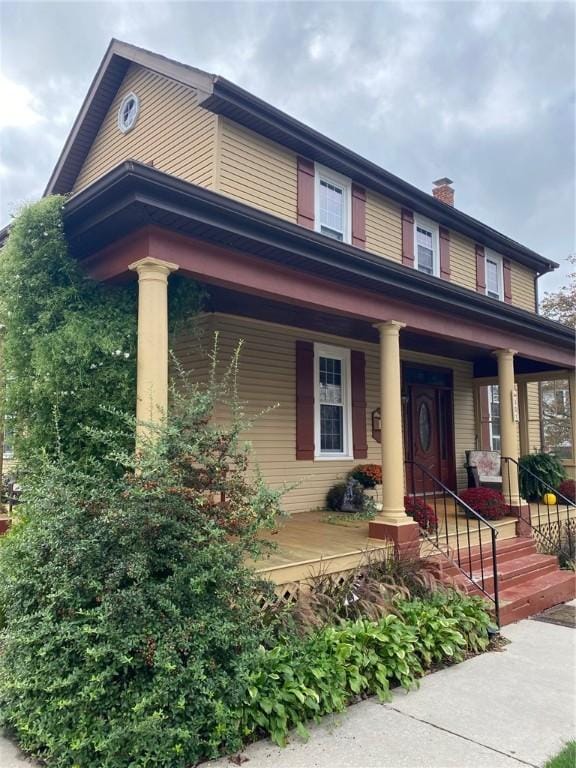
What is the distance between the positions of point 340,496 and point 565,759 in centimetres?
582

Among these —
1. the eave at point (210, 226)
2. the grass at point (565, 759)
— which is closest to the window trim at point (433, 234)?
the eave at point (210, 226)

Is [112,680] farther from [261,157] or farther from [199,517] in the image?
[261,157]

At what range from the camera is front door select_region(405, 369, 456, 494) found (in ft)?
36.8

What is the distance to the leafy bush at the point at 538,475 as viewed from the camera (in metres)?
11.0

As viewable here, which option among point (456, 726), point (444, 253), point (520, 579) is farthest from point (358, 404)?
point (456, 726)

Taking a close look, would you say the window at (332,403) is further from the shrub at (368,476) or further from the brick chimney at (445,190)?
the brick chimney at (445,190)

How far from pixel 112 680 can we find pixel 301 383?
5974 mm

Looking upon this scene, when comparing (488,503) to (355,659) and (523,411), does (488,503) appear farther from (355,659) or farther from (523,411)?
(523,411)

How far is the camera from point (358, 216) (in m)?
9.48

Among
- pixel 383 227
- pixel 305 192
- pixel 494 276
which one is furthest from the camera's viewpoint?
pixel 494 276

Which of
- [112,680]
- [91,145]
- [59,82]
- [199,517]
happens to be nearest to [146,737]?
[112,680]

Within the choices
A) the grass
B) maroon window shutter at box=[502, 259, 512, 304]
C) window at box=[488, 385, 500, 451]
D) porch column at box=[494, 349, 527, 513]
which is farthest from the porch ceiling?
the grass

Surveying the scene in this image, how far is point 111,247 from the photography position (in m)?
5.10

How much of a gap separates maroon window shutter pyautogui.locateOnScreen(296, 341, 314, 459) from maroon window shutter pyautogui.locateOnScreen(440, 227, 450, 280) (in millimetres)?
4003
